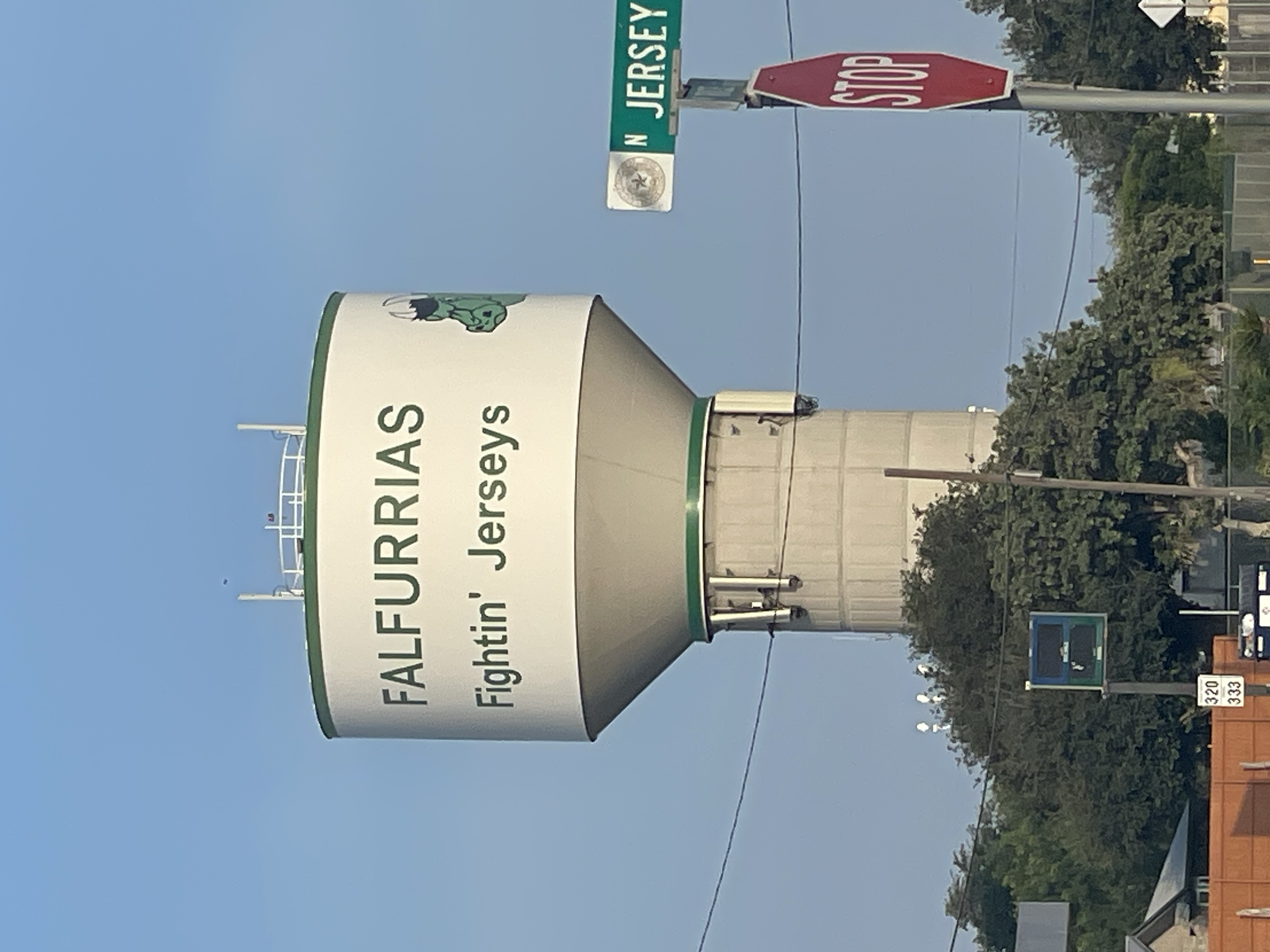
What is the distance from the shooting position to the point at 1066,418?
51.1 metres

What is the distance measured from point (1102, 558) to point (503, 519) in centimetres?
2189

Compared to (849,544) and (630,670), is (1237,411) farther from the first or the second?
(630,670)

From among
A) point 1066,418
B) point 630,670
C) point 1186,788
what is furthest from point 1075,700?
point 630,670

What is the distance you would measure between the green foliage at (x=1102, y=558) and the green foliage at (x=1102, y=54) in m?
6.77

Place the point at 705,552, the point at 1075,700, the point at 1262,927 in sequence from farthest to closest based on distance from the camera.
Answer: the point at 1075,700, the point at 1262,927, the point at 705,552

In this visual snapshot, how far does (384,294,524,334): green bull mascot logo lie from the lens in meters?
35.4

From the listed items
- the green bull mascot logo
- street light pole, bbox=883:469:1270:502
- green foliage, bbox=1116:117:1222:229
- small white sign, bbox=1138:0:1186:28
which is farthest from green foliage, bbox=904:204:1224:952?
small white sign, bbox=1138:0:1186:28

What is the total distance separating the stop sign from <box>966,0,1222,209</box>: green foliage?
37.1 m

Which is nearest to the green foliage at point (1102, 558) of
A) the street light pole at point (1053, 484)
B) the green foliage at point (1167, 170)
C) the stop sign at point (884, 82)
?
the green foliage at point (1167, 170)

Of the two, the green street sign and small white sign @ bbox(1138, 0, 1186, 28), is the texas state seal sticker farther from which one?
small white sign @ bbox(1138, 0, 1186, 28)

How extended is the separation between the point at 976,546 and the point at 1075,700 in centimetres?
643

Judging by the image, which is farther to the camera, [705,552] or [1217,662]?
[1217,662]

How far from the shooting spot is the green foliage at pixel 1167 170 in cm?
6450

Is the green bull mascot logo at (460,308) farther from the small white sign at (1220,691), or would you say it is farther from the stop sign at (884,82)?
the small white sign at (1220,691)
